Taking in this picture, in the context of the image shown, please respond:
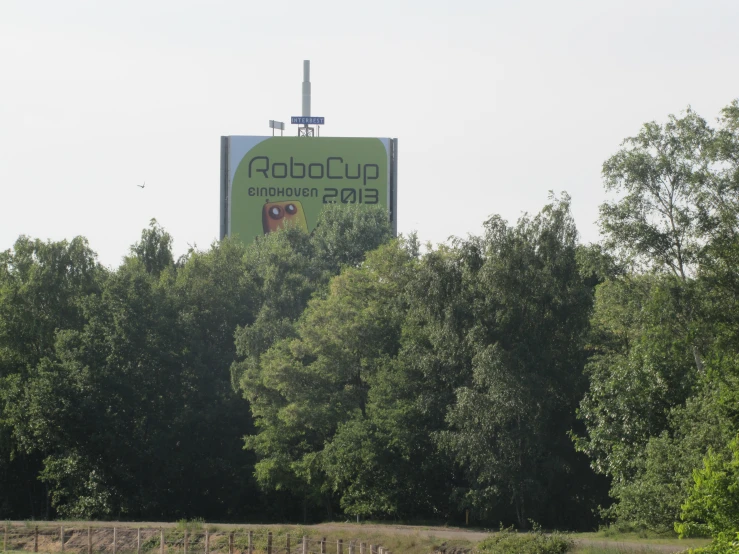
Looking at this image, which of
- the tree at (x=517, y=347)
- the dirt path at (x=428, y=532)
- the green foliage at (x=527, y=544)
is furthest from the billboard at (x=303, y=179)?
the green foliage at (x=527, y=544)

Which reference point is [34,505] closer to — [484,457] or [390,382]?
[390,382]

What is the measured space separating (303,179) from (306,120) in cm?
1022

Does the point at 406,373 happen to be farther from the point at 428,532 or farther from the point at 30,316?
the point at 30,316

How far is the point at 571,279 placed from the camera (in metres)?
51.9

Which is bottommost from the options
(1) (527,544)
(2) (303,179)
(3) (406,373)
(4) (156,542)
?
(4) (156,542)

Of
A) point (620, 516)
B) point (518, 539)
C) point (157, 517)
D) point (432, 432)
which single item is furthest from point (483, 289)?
point (157, 517)

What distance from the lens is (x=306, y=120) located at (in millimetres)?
124062

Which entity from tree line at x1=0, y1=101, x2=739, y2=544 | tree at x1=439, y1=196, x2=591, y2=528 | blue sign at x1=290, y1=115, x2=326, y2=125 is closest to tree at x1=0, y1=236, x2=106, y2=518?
tree line at x1=0, y1=101, x2=739, y2=544

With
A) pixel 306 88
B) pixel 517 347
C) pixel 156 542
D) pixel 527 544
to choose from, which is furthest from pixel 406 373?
pixel 306 88

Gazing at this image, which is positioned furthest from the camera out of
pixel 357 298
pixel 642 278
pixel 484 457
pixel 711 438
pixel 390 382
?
pixel 357 298

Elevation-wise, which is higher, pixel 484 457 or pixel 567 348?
pixel 567 348

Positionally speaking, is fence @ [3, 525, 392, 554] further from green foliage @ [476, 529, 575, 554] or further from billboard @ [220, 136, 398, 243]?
billboard @ [220, 136, 398, 243]

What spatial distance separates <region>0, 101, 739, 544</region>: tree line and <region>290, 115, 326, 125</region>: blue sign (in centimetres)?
5033

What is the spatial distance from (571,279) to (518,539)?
17643 mm
